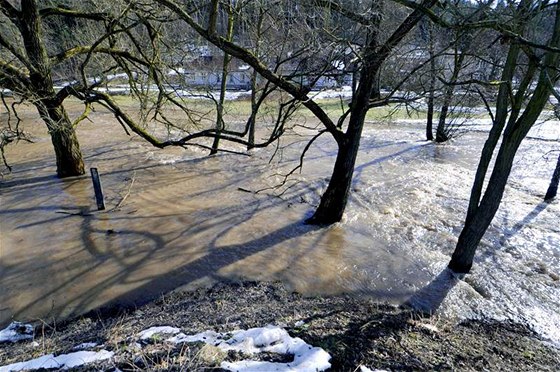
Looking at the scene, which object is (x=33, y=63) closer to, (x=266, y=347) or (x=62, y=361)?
(x=62, y=361)

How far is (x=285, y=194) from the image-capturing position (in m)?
10.2

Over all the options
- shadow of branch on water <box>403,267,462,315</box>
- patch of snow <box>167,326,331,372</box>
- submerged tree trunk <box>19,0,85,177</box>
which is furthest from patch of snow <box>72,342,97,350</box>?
submerged tree trunk <box>19,0,85,177</box>

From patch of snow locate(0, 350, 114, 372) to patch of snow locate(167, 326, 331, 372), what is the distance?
0.57 m

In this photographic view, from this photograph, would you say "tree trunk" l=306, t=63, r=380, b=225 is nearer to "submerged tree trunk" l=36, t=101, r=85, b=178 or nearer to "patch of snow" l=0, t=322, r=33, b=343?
"patch of snow" l=0, t=322, r=33, b=343

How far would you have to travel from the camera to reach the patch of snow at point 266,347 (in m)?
2.74

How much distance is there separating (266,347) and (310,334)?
0.57m

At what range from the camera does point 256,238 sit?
7613 millimetres

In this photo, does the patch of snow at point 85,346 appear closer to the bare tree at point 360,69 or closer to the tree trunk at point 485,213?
the bare tree at point 360,69

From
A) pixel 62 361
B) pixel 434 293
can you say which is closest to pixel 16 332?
pixel 62 361

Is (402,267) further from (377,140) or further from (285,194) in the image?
(377,140)

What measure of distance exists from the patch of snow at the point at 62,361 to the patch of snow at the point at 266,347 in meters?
0.57

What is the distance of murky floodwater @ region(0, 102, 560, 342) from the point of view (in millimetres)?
5836

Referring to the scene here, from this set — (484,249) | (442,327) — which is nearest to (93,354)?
(442,327)

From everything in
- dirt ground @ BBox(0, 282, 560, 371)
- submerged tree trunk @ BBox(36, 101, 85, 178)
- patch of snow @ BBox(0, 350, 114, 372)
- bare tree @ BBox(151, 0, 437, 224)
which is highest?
bare tree @ BBox(151, 0, 437, 224)
